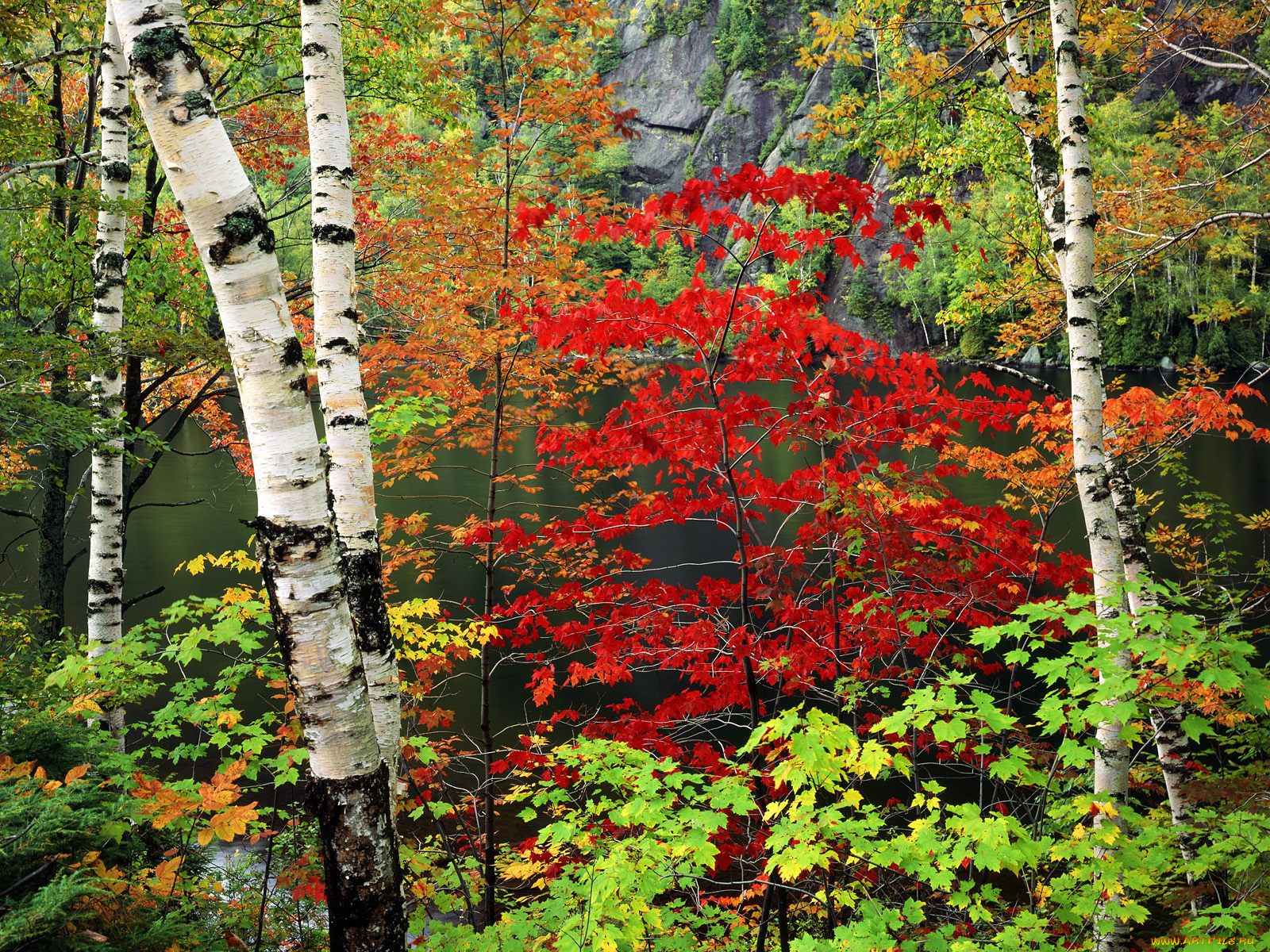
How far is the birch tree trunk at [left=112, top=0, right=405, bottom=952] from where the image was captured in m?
2.25

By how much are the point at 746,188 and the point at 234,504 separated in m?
19.1

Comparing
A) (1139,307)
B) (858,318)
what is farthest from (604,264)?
(1139,307)

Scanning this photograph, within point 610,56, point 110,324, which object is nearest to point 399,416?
point 110,324

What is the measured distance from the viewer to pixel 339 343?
140 inches

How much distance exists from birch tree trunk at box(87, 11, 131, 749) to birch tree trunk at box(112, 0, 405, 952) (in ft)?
12.6

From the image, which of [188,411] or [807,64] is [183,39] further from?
[188,411]

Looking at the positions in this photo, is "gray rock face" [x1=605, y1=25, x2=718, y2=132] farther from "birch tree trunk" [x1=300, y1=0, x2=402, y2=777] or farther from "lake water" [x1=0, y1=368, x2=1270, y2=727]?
"birch tree trunk" [x1=300, y1=0, x2=402, y2=777]

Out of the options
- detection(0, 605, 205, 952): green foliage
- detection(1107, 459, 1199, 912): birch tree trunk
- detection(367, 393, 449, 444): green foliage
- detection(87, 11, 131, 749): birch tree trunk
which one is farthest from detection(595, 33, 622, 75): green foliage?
detection(0, 605, 205, 952): green foliage

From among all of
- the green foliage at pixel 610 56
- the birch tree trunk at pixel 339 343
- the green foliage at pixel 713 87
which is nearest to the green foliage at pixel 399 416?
the birch tree trunk at pixel 339 343

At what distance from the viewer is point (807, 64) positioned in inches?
217

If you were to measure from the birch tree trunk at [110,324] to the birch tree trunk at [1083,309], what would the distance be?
6.15m

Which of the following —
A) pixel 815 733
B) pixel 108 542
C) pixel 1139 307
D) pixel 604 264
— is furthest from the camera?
pixel 604 264

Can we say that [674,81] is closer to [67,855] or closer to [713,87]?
[713,87]

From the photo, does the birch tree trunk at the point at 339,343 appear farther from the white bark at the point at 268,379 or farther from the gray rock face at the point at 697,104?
the gray rock face at the point at 697,104
